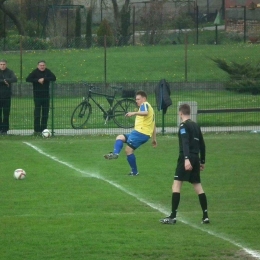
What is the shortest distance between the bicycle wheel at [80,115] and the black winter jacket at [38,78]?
1182 mm

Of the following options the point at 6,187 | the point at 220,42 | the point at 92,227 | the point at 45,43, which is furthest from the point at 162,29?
the point at 92,227

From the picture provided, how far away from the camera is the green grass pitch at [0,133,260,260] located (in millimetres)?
9438

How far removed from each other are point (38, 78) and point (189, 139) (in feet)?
40.5

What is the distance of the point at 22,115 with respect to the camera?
2373 cm

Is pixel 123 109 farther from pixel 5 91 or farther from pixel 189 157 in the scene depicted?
pixel 189 157

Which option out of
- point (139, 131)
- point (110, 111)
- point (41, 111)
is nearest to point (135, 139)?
point (139, 131)

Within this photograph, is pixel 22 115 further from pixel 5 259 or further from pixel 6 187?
pixel 5 259

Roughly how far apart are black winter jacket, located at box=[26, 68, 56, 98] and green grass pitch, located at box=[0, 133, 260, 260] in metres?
2.70

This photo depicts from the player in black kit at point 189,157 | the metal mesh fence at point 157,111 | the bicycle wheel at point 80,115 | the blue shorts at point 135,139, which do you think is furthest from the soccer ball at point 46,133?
the player in black kit at point 189,157

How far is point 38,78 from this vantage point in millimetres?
22594

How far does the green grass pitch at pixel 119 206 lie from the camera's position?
9438mm

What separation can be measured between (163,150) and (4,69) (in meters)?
5.47

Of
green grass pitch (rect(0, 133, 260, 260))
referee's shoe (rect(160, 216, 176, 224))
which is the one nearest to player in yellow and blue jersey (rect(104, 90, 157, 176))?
green grass pitch (rect(0, 133, 260, 260))

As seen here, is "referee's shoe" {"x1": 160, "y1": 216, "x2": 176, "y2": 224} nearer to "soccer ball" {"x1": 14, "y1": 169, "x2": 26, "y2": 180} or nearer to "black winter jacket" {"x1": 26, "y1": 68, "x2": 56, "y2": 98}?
"soccer ball" {"x1": 14, "y1": 169, "x2": 26, "y2": 180}
